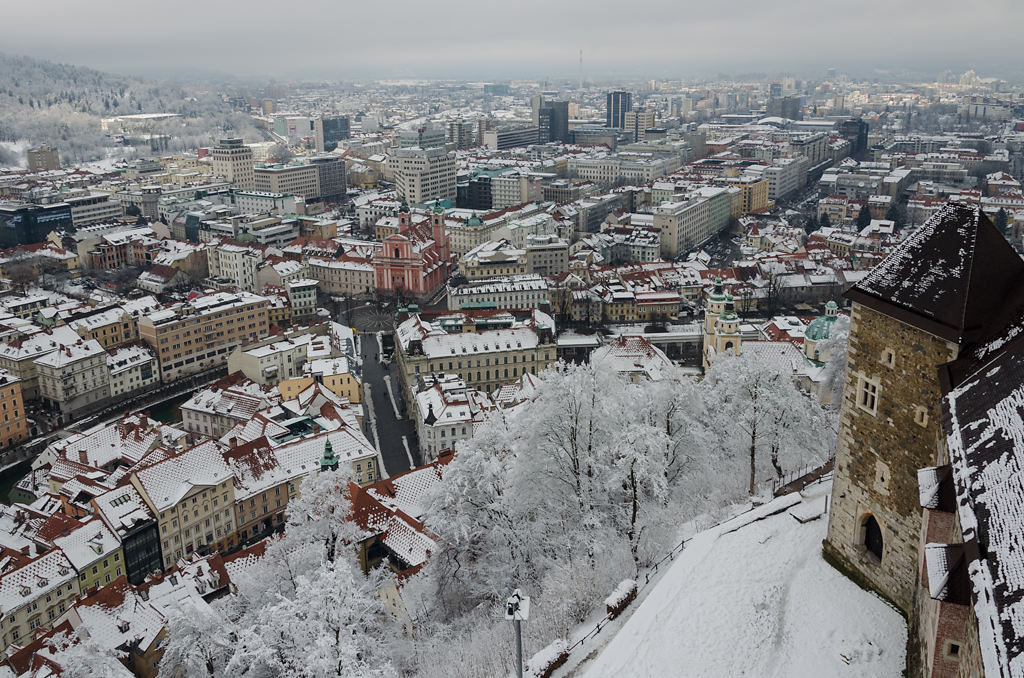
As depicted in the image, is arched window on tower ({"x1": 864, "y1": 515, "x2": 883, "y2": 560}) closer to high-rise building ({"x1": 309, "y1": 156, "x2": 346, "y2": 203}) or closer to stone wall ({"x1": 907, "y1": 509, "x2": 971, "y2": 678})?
stone wall ({"x1": 907, "y1": 509, "x2": 971, "y2": 678})

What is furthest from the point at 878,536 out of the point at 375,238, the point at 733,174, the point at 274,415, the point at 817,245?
the point at 733,174

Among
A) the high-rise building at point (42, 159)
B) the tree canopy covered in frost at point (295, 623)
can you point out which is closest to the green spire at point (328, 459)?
the tree canopy covered in frost at point (295, 623)

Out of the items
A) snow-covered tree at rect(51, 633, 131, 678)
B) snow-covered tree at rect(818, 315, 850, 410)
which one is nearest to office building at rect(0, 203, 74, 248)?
snow-covered tree at rect(51, 633, 131, 678)

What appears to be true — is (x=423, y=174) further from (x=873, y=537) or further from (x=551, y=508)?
(x=873, y=537)

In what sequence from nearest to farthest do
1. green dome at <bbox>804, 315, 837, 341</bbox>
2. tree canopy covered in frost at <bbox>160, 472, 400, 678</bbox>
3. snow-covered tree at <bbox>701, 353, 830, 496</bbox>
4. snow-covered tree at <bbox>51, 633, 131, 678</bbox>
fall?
1. tree canopy covered in frost at <bbox>160, 472, 400, 678</bbox>
2. snow-covered tree at <bbox>51, 633, 131, 678</bbox>
3. snow-covered tree at <bbox>701, 353, 830, 496</bbox>
4. green dome at <bbox>804, 315, 837, 341</bbox>

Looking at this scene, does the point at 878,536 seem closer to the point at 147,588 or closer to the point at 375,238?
the point at 147,588

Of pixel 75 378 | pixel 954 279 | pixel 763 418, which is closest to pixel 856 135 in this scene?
pixel 75 378
